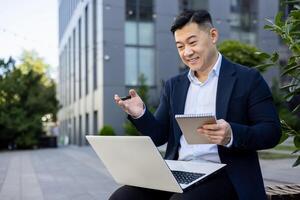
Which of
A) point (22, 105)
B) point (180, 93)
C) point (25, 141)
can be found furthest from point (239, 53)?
point (22, 105)

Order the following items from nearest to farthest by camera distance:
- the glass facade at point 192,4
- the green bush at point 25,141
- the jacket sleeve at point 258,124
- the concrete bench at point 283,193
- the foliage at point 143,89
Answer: the jacket sleeve at point 258,124
the concrete bench at point 283,193
the foliage at point 143,89
the glass facade at point 192,4
the green bush at point 25,141

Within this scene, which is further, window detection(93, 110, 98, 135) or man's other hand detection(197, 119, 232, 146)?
window detection(93, 110, 98, 135)

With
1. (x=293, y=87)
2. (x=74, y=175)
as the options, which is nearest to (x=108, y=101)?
(x=74, y=175)

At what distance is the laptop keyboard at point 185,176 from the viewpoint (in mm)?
2212

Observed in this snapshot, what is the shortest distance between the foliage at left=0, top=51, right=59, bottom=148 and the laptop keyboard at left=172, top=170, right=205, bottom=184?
27341 millimetres

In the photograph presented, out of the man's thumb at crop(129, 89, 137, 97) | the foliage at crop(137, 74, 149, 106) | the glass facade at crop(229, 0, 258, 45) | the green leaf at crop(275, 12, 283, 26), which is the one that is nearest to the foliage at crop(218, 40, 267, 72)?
the foliage at crop(137, 74, 149, 106)

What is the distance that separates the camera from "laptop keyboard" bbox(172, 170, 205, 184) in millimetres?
2212

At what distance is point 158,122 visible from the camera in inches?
100

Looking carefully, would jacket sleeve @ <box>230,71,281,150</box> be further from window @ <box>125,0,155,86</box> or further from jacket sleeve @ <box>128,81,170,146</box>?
window @ <box>125,0,155,86</box>

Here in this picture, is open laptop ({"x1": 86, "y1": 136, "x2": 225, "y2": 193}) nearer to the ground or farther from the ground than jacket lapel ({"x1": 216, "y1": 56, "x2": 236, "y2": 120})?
nearer to the ground

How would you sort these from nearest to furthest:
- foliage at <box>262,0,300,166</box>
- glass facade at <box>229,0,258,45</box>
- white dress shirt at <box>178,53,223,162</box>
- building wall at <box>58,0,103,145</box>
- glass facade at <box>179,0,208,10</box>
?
1. white dress shirt at <box>178,53,223,162</box>
2. foliage at <box>262,0,300,166</box>
3. glass facade at <box>179,0,208,10</box>
4. glass facade at <box>229,0,258,45</box>
5. building wall at <box>58,0,103,145</box>

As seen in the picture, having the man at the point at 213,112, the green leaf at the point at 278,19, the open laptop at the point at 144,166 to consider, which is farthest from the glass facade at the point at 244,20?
the open laptop at the point at 144,166

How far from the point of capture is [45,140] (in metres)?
31.5

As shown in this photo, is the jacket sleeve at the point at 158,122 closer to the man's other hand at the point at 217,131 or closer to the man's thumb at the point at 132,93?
the man's thumb at the point at 132,93
